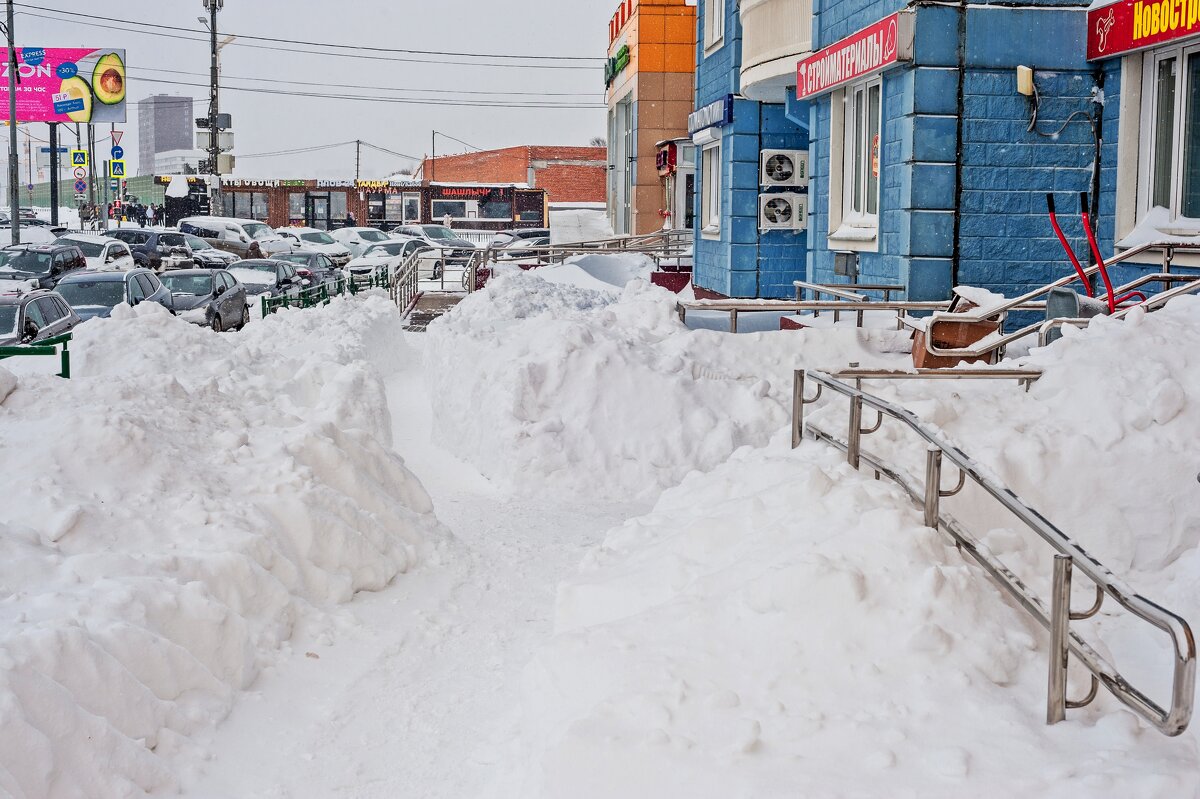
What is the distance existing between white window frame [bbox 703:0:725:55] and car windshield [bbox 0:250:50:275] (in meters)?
15.8

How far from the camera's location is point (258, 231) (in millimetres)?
55625

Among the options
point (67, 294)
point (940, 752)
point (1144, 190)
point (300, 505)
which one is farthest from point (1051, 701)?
point (67, 294)

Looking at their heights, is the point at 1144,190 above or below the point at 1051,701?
above

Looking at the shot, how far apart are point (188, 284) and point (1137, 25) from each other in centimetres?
1785

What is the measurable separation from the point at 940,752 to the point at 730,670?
851 mm

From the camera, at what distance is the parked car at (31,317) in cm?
1612

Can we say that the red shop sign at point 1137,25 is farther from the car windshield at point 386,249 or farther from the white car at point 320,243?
the white car at point 320,243

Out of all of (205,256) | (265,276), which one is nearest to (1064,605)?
(265,276)

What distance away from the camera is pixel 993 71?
12469mm

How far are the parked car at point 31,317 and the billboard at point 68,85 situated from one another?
48.1 metres

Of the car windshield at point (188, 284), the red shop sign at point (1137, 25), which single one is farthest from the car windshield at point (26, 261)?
the red shop sign at point (1137, 25)

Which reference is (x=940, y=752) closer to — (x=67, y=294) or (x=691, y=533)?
(x=691, y=533)

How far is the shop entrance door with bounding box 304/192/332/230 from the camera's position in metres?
71.8

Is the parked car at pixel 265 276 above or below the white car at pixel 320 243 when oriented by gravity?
below
